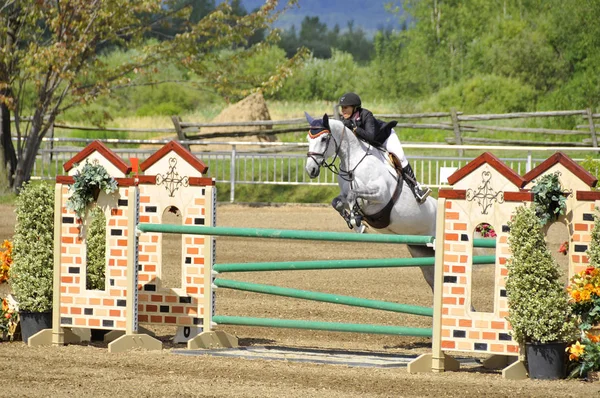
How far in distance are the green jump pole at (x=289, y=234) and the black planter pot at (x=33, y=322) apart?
104 centimetres

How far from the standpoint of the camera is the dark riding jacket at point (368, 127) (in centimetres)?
848

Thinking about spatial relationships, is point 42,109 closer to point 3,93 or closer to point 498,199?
point 3,93

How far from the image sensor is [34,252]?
24.1 ft

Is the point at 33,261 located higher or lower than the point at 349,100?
lower

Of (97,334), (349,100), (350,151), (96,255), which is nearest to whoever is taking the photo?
(96,255)

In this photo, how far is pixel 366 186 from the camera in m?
8.39

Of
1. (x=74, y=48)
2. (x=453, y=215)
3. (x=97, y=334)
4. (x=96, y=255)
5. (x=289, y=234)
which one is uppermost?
(x=74, y=48)

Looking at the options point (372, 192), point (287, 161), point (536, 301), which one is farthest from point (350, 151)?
point (287, 161)

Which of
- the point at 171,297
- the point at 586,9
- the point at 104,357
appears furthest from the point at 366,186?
the point at 586,9

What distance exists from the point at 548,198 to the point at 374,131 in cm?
251

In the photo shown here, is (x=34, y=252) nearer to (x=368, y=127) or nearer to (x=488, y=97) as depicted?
(x=368, y=127)

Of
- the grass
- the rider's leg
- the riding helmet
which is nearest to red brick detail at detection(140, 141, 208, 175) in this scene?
the riding helmet

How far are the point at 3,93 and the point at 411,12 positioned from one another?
33972 mm

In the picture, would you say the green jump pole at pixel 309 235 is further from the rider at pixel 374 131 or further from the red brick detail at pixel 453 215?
the rider at pixel 374 131
